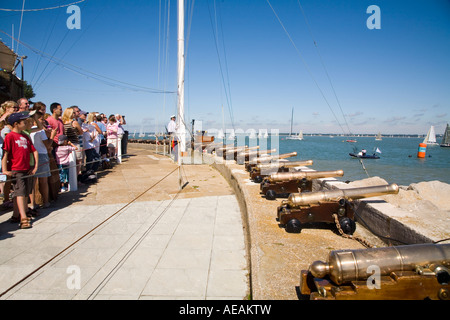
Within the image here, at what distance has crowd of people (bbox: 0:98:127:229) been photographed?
4164 millimetres

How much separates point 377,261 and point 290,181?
11.9ft

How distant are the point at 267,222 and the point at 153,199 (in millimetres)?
2860

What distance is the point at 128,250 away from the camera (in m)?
3.51

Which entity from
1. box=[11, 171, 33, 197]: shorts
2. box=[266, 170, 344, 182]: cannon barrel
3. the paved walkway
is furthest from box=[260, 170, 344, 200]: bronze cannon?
box=[11, 171, 33, 197]: shorts

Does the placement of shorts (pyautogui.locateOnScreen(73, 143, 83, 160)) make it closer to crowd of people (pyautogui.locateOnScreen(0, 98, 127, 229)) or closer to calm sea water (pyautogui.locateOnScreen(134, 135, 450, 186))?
crowd of people (pyautogui.locateOnScreen(0, 98, 127, 229))

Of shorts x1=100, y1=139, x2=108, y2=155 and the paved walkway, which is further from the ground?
shorts x1=100, y1=139, x2=108, y2=155

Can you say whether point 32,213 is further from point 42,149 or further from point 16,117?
point 16,117

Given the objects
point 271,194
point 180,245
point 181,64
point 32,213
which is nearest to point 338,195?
point 271,194

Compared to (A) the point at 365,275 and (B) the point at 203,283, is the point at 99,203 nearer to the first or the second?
(B) the point at 203,283

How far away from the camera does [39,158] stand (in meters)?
4.87

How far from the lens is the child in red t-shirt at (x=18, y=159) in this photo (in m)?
4.10

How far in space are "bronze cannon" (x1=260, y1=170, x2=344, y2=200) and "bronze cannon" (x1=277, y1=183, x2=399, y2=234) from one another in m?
1.54

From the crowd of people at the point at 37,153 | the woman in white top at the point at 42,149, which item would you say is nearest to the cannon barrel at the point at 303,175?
the crowd of people at the point at 37,153
